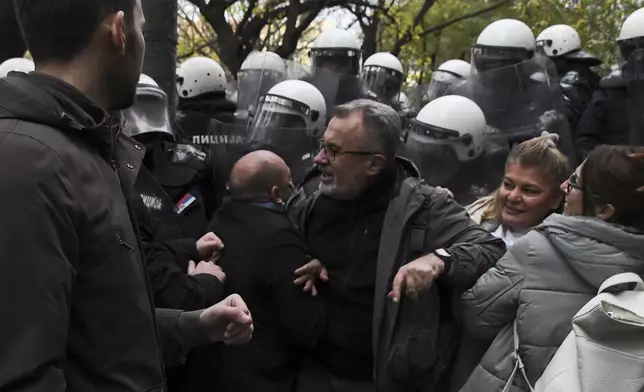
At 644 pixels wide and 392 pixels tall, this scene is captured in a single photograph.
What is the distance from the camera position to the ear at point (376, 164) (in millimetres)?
2916

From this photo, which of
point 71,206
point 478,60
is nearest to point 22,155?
point 71,206

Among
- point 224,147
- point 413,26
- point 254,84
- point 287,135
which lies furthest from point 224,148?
point 413,26

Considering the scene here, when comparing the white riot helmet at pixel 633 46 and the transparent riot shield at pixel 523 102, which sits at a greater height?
the white riot helmet at pixel 633 46

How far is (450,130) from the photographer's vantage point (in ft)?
14.6

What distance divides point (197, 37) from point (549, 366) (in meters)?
15.4

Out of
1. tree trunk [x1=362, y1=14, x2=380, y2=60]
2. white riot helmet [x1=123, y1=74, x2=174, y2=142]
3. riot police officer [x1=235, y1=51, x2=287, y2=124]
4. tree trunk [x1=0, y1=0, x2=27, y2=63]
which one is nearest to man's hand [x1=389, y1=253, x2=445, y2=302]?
white riot helmet [x1=123, y1=74, x2=174, y2=142]

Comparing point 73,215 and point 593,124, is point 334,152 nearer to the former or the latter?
point 73,215

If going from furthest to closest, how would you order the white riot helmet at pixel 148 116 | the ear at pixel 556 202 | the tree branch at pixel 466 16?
the tree branch at pixel 466 16 → the white riot helmet at pixel 148 116 → the ear at pixel 556 202

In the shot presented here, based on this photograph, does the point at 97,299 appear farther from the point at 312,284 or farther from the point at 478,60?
the point at 478,60

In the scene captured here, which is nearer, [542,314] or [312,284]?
[542,314]

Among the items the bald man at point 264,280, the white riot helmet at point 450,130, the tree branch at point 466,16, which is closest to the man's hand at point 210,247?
the bald man at point 264,280

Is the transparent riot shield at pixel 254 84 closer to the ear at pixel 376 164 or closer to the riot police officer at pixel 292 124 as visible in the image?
the riot police officer at pixel 292 124

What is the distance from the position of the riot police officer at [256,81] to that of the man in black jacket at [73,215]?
3922mm

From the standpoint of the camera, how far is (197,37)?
16656mm
